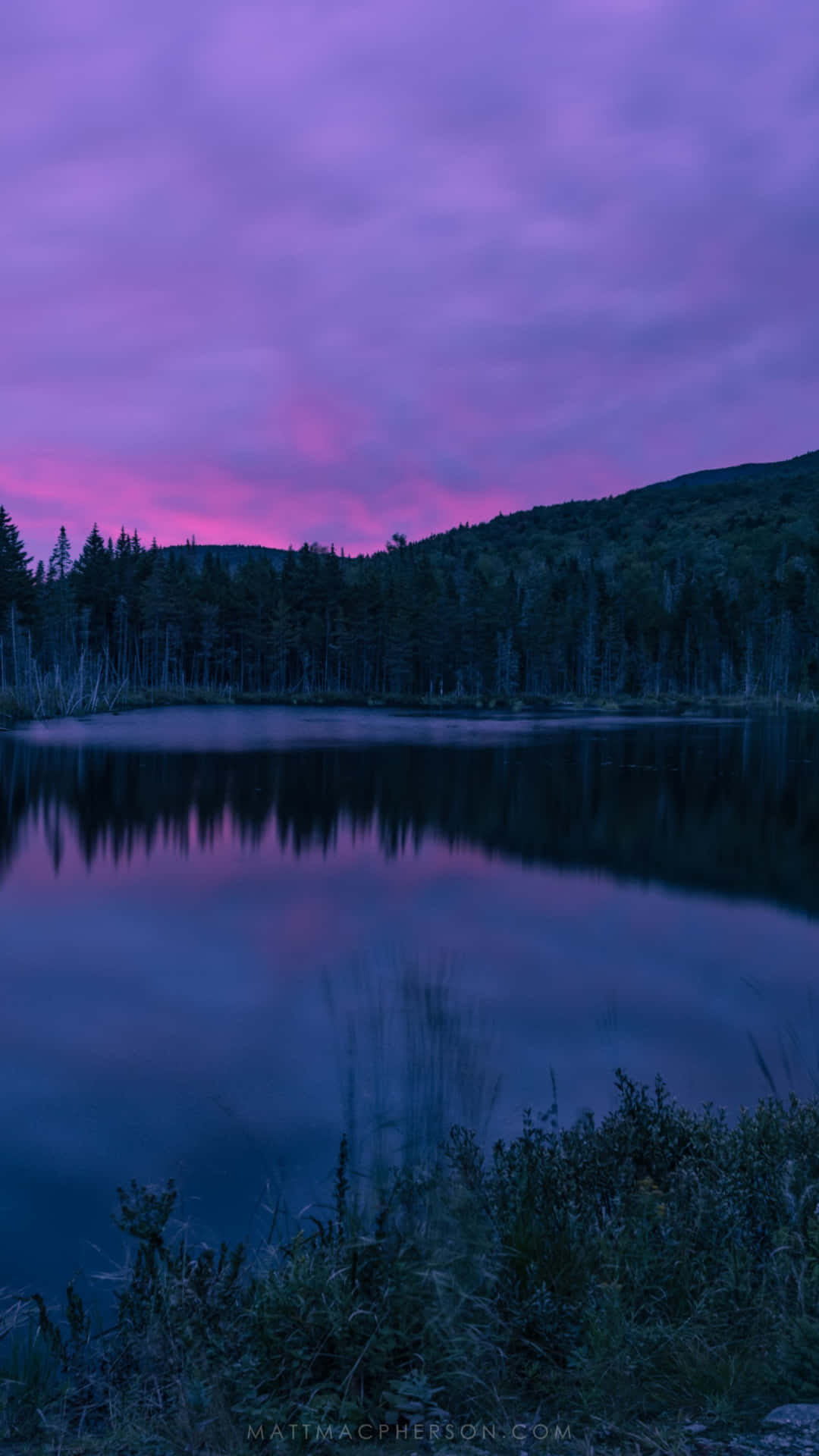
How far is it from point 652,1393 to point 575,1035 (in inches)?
263

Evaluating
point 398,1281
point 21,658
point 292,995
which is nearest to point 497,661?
point 21,658

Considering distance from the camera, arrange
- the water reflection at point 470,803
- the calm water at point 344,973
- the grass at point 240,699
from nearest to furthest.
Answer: the calm water at point 344,973 → the water reflection at point 470,803 → the grass at point 240,699

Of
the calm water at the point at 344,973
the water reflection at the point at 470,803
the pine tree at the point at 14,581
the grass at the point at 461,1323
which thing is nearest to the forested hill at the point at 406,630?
the pine tree at the point at 14,581

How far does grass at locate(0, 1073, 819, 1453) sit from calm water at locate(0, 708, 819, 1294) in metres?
1.37

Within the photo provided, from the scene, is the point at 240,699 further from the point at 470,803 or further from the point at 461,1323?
the point at 461,1323

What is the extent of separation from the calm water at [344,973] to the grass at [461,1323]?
1.37 m

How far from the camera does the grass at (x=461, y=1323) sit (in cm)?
385

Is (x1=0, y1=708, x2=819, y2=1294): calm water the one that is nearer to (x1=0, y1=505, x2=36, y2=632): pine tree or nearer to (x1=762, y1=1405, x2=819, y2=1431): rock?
(x1=762, y1=1405, x2=819, y2=1431): rock

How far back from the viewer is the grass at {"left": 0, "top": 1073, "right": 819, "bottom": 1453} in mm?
3852

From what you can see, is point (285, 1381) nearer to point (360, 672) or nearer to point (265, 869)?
point (265, 869)

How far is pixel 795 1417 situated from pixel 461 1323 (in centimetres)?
141

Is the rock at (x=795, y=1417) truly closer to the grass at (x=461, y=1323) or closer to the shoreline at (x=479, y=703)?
the grass at (x=461, y=1323)

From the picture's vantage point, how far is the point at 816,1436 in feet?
11.2

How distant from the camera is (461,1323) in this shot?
4.29 metres
